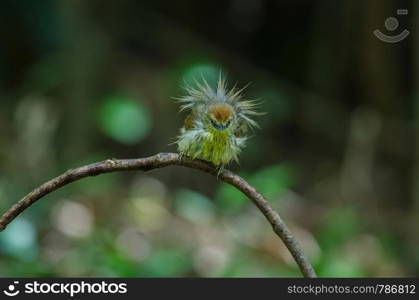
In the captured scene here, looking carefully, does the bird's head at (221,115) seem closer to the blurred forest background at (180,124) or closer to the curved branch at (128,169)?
the curved branch at (128,169)

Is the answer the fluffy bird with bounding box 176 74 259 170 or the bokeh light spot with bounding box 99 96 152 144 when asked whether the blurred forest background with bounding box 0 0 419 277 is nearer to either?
the bokeh light spot with bounding box 99 96 152 144

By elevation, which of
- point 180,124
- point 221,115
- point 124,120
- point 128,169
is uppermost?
point 180,124

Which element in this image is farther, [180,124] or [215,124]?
[180,124]

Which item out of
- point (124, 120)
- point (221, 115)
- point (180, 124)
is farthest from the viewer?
point (180, 124)

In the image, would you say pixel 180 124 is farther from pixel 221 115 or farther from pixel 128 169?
pixel 128 169

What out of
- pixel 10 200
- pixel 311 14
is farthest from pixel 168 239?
pixel 311 14

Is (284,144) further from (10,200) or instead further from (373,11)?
(10,200)

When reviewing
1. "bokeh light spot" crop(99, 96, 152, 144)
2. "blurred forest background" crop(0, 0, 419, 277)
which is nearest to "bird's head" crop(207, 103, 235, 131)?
"blurred forest background" crop(0, 0, 419, 277)

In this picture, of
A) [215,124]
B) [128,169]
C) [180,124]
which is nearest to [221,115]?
[215,124]
